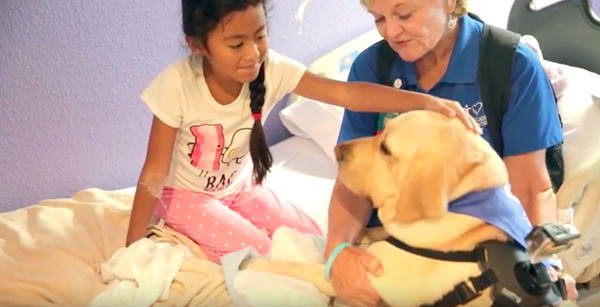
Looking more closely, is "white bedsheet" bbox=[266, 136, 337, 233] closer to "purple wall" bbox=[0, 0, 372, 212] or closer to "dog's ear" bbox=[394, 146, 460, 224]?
"purple wall" bbox=[0, 0, 372, 212]

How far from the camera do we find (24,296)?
4.59ft

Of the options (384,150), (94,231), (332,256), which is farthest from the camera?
(94,231)

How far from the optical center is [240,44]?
4.65 feet

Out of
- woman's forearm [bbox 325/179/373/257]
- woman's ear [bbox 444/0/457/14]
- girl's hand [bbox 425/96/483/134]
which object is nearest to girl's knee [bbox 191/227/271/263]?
woman's forearm [bbox 325/179/373/257]

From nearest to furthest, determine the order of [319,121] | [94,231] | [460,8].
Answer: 1. [460,8]
2. [94,231]
3. [319,121]

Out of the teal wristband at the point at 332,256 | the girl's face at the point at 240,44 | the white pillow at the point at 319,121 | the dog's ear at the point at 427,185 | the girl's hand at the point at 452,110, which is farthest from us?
the white pillow at the point at 319,121

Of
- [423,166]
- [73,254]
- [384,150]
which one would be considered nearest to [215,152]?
[73,254]

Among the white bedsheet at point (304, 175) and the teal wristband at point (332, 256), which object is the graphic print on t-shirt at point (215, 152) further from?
the teal wristband at point (332, 256)

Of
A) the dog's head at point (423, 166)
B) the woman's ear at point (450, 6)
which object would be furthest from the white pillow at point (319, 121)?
the dog's head at point (423, 166)

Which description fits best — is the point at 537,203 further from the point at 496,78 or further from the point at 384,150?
the point at 384,150

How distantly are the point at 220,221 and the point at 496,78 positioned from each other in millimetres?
712

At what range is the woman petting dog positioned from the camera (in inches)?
52.9

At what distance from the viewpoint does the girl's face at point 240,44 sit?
1.39m

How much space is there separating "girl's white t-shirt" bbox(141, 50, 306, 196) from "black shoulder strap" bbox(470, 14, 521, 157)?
1.42 ft
